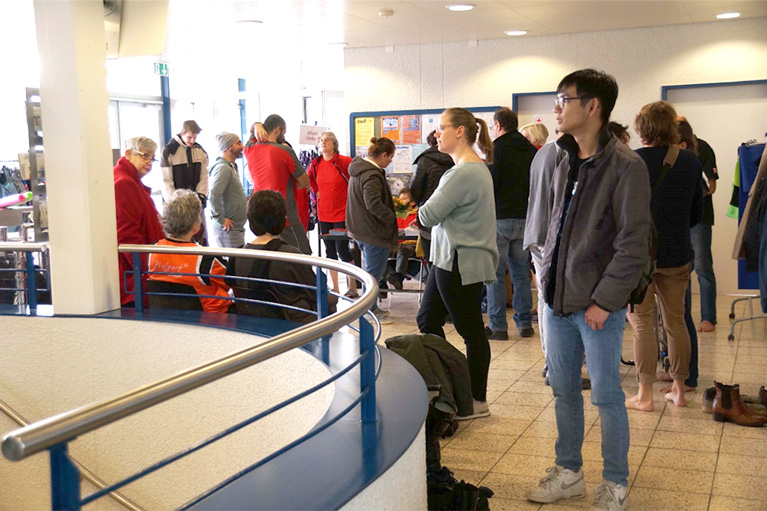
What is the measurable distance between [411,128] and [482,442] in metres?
5.95

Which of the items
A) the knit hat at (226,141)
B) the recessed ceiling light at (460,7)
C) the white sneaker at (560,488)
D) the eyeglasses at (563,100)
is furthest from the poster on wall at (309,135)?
the white sneaker at (560,488)

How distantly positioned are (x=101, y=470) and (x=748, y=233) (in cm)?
404

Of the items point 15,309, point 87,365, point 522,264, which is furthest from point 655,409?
point 15,309

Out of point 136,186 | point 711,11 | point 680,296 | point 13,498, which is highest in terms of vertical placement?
point 711,11

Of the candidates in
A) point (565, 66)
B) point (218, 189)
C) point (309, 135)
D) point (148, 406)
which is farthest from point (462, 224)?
point (309, 135)

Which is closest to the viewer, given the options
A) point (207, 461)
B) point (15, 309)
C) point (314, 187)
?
point (207, 461)

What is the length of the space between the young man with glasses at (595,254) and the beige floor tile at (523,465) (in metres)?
0.49

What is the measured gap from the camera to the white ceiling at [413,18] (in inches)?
268

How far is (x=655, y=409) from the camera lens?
4418 millimetres

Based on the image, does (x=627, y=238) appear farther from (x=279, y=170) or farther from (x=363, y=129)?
(x=363, y=129)

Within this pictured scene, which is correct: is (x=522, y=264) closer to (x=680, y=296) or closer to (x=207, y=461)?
(x=680, y=296)

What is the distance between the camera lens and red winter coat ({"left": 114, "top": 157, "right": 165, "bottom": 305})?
4.80 metres

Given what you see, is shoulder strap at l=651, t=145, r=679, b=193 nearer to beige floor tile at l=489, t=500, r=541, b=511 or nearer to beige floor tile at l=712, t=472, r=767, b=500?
beige floor tile at l=712, t=472, r=767, b=500

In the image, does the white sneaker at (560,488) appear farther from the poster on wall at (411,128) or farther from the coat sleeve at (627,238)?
the poster on wall at (411,128)
